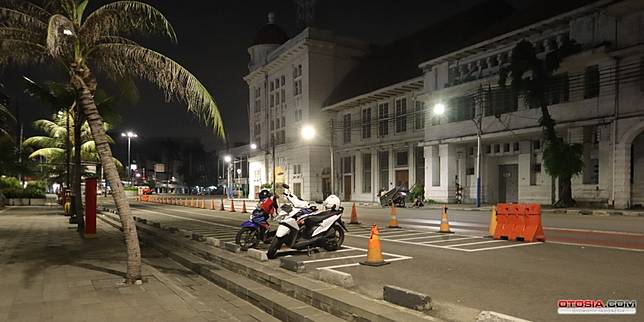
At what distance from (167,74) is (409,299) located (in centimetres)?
618

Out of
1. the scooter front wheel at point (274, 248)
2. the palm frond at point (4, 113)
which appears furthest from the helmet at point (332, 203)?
the palm frond at point (4, 113)

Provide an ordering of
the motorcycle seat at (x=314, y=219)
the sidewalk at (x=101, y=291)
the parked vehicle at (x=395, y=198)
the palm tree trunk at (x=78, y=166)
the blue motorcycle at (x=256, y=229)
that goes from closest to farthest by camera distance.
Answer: the sidewalk at (x=101, y=291), the motorcycle seat at (x=314, y=219), the blue motorcycle at (x=256, y=229), the palm tree trunk at (x=78, y=166), the parked vehicle at (x=395, y=198)

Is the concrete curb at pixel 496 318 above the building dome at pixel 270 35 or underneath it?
underneath

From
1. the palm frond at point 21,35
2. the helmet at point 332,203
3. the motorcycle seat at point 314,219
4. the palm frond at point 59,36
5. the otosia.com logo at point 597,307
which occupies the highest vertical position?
the palm frond at point 21,35

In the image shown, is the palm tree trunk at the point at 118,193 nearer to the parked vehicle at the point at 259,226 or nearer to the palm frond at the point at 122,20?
the palm frond at the point at 122,20

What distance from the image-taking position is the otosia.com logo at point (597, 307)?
A: 5.36 metres

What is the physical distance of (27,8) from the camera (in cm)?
891

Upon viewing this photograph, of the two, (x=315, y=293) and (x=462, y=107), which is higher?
(x=462, y=107)

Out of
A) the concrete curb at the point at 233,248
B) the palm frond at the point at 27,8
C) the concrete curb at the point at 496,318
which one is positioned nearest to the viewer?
the concrete curb at the point at 496,318

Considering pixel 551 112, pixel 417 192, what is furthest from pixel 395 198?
pixel 551 112

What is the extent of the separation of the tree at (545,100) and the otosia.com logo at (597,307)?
2208 cm

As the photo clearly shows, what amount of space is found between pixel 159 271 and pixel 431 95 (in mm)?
30984

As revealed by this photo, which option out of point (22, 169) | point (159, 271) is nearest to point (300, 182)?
point (22, 169)

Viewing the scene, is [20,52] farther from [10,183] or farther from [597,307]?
[10,183]
